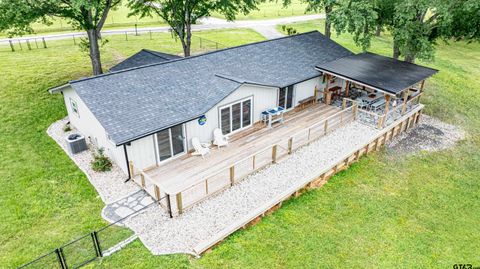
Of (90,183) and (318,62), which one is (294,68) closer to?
(318,62)

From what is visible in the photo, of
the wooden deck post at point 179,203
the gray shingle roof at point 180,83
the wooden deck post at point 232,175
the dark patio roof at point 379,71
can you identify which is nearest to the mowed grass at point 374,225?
the wooden deck post at point 179,203

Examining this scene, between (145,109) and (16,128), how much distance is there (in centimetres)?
903

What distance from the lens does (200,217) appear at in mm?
11414

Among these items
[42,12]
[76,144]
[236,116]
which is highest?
[42,12]

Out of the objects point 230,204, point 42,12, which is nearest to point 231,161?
point 230,204

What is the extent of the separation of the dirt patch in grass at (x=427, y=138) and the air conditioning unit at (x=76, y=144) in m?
14.8

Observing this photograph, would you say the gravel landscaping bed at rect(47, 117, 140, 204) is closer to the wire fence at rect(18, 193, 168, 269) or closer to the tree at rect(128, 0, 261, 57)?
the wire fence at rect(18, 193, 168, 269)

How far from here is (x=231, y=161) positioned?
14.3 meters

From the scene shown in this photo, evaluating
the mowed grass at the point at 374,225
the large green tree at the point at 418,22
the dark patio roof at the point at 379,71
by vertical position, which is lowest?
the mowed grass at the point at 374,225

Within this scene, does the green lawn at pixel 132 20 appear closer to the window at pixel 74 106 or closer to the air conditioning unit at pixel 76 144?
the window at pixel 74 106

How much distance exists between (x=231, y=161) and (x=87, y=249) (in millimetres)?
6497

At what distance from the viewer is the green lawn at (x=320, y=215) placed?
→ 1024 cm

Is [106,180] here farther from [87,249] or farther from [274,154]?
[274,154]

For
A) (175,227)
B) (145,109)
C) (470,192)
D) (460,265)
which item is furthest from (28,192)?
(470,192)
